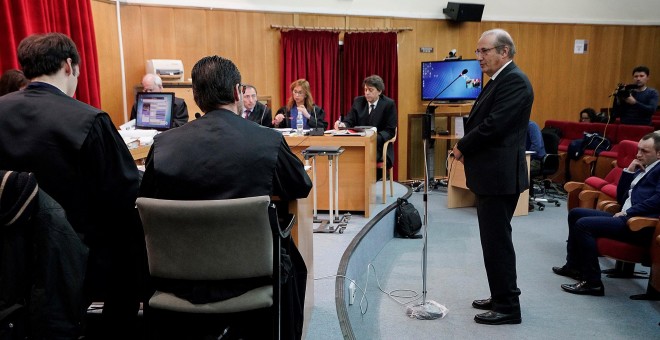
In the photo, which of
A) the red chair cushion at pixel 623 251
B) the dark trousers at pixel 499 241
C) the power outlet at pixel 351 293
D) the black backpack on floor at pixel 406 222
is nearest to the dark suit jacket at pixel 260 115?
the black backpack on floor at pixel 406 222

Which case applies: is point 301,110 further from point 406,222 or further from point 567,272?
point 567,272

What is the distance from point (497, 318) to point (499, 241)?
0.48 m

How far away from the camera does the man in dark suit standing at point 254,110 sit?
5.22 meters

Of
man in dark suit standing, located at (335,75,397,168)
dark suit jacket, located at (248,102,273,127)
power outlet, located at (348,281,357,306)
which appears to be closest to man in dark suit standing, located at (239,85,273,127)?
dark suit jacket, located at (248,102,273,127)

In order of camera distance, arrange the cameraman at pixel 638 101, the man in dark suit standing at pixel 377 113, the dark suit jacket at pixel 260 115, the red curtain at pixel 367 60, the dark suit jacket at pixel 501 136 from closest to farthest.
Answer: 1. the dark suit jacket at pixel 501 136
2. the dark suit jacket at pixel 260 115
3. the man in dark suit standing at pixel 377 113
4. the cameraman at pixel 638 101
5. the red curtain at pixel 367 60

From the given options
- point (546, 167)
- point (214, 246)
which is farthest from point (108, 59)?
point (546, 167)

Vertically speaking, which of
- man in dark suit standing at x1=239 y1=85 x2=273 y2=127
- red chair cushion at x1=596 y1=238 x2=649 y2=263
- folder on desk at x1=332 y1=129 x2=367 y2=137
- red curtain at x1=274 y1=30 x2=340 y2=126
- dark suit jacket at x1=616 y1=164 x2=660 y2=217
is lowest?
red chair cushion at x1=596 y1=238 x2=649 y2=263

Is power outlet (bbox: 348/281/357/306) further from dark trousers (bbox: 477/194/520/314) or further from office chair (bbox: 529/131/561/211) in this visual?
office chair (bbox: 529/131/561/211)

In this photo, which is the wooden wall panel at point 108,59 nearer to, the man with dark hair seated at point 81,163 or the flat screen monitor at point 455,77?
the flat screen monitor at point 455,77

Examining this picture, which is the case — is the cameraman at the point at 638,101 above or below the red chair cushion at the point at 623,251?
above

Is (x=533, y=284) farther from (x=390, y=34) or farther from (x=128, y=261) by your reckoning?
(x=390, y=34)

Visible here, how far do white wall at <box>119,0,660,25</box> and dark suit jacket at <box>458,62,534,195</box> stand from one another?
16.4 ft

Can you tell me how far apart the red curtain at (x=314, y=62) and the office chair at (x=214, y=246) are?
5.77 m

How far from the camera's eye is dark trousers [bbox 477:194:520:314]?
2.82 m
